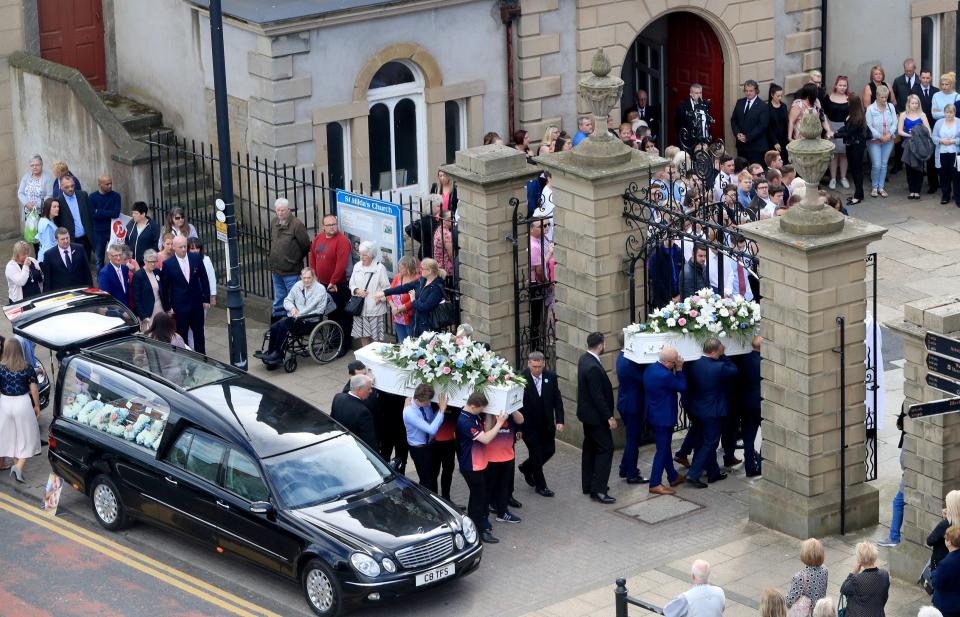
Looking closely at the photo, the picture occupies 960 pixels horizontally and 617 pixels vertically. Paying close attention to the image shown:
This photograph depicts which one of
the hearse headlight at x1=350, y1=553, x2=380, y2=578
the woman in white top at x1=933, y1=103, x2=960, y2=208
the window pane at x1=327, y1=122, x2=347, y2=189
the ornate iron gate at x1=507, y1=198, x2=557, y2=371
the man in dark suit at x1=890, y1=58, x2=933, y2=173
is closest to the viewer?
the hearse headlight at x1=350, y1=553, x2=380, y2=578

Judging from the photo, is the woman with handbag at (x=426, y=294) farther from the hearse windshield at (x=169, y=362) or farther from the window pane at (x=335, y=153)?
the window pane at (x=335, y=153)

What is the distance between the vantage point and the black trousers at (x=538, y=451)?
19.4 m

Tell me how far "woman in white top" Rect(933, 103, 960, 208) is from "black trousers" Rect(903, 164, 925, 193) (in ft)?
1.03

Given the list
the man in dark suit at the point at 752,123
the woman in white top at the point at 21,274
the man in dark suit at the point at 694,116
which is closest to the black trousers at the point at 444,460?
the woman in white top at the point at 21,274

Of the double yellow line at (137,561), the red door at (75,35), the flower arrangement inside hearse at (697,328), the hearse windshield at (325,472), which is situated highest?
the red door at (75,35)

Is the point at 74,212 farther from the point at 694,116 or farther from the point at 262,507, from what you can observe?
the point at 262,507

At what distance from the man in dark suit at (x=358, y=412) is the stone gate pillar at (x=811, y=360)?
149 inches

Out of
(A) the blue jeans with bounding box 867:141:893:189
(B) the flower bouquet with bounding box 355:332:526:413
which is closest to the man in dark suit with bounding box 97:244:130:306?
(B) the flower bouquet with bounding box 355:332:526:413

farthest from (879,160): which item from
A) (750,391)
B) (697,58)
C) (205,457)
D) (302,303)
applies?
(205,457)

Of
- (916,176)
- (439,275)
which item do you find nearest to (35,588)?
(439,275)

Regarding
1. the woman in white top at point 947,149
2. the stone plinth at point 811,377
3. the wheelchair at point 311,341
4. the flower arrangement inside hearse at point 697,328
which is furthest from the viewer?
the woman in white top at point 947,149

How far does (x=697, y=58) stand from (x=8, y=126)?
34.9ft

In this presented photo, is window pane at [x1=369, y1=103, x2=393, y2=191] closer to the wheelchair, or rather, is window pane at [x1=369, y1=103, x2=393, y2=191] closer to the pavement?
the wheelchair

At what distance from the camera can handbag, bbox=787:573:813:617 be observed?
15.1 metres
